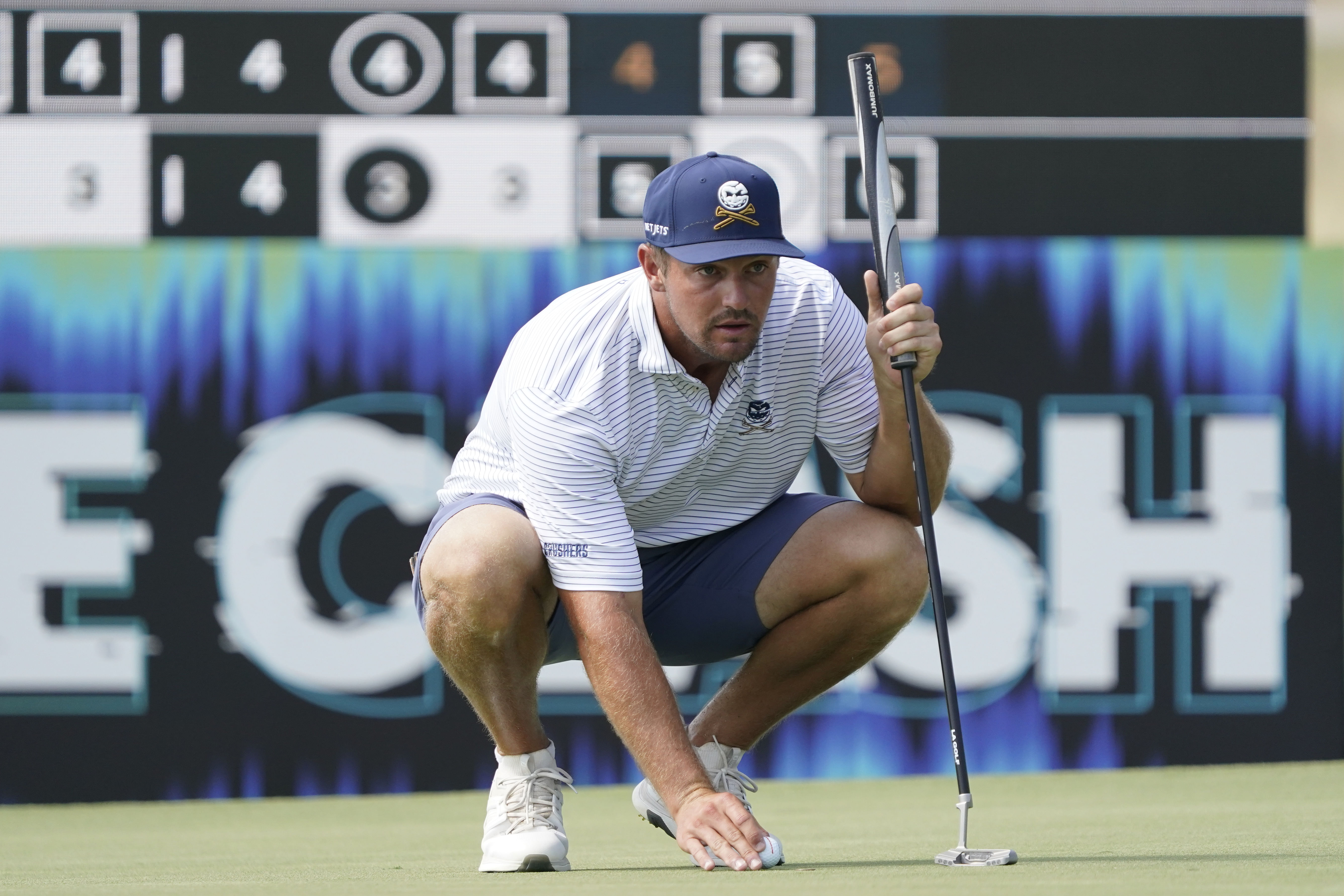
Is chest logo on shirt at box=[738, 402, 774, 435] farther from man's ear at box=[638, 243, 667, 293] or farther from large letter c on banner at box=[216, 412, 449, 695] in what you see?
large letter c on banner at box=[216, 412, 449, 695]

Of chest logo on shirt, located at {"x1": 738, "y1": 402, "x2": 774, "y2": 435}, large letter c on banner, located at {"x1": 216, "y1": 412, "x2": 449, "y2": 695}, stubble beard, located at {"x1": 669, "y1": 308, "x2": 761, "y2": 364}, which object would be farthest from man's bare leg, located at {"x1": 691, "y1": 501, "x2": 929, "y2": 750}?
large letter c on banner, located at {"x1": 216, "y1": 412, "x2": 449, "y2": 695}

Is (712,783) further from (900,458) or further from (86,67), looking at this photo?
(86,67)

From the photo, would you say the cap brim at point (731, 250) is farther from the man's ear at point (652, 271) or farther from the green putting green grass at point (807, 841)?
the green putting green grass at point (807, 841)

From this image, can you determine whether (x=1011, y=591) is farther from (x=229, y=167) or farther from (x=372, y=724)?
(x=229, y=167)

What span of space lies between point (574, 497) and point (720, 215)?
486mm

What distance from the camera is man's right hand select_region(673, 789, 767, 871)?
256 centimetres

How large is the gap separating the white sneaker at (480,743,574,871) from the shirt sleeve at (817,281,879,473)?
0.72m

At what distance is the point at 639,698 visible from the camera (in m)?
2.65

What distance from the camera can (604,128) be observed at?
5.25 meters

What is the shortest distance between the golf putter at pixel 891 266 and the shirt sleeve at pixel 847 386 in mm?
88

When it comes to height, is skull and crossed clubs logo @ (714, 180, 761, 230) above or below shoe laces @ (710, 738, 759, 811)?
above

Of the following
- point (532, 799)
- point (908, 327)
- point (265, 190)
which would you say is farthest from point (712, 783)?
point (265, 190)

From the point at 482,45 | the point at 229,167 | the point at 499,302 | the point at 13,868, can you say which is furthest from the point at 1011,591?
the point at 13,868

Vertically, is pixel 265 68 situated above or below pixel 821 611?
above
